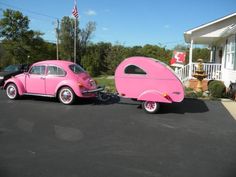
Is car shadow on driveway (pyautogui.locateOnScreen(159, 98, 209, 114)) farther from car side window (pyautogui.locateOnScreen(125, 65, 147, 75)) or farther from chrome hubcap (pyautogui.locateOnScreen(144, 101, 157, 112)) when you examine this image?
car side window (pyautogui.locateOnScreen(125, 65, 147, 75))

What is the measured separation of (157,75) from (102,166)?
4705 mm

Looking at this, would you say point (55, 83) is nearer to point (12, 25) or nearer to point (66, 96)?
point (66, 96)

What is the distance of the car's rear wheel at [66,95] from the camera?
32.3 feet

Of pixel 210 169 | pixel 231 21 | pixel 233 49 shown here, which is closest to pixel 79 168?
pixel 210 169

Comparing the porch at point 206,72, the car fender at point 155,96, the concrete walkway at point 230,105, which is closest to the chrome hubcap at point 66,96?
the car fender at point 155,96

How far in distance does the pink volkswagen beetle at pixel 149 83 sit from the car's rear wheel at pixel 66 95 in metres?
1.98

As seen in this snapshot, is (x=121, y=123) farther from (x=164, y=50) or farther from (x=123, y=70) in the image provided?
(x=164, y=50)

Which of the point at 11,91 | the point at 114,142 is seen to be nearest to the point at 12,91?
the point at 11,91

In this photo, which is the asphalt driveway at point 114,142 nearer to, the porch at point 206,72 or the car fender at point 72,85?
the car fender at point 72,85

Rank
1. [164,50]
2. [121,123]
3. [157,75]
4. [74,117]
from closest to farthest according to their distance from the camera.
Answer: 1. [121,123]
2. [74,117]
3. [157,75]
4. [164,50]

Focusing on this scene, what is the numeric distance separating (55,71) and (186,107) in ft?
16.9

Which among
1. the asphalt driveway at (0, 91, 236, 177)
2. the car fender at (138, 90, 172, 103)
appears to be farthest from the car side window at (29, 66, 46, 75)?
the car fender at (138, 90, 172, 103)

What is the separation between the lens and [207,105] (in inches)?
408

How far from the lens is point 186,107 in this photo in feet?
32.2
